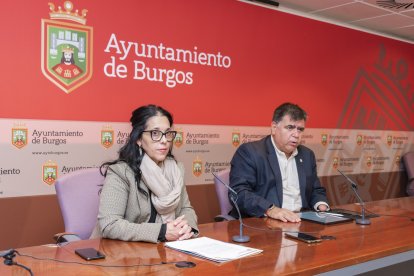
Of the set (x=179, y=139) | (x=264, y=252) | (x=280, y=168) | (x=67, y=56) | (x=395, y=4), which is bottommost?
(x=264, y=252)

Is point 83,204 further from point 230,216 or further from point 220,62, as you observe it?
point 220,62

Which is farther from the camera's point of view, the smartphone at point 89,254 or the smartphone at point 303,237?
the smartphone at point 303,237

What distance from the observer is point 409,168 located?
614cm

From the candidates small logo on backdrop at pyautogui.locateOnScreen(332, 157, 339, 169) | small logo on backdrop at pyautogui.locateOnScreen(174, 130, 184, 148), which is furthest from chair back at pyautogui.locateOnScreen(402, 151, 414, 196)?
small logo on backdrop at pyautogui.locateOnScreen(174, 130, 184, 148)

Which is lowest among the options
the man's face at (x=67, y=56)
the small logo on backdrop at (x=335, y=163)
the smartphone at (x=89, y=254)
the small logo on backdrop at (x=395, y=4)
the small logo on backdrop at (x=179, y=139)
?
the smartphone at (x=89, y=254)

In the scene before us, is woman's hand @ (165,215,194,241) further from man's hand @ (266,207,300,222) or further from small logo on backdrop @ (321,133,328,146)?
small logo on backdrop @ (321,133,328,146)

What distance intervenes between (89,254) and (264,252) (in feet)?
2.44

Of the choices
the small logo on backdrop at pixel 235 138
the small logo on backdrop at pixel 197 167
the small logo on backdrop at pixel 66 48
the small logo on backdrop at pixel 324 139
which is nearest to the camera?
the small logo on backdrop at pixel 66 48

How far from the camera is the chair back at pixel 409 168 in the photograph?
6.03 meters

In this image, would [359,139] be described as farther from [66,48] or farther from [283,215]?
[66,48]

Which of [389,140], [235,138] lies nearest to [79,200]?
[235,138]

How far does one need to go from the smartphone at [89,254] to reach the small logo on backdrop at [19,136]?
1626mm

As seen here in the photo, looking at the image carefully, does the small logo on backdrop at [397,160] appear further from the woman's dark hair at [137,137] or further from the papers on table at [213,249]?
the papers on table at [213,249]

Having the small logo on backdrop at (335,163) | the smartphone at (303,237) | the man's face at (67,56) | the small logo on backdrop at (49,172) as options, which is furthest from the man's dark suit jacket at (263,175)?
the small logo on backdrop at (335,163)
